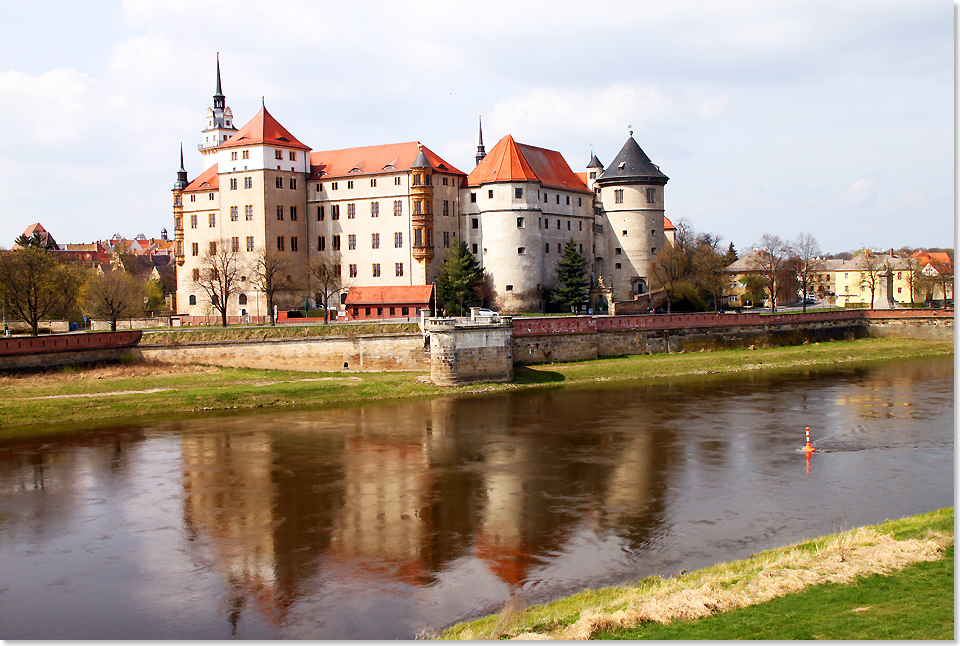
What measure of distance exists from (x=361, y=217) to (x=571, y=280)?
20.7 m

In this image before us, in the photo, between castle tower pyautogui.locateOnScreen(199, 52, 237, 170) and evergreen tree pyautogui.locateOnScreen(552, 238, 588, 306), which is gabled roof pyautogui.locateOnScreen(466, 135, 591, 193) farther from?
castle tower pyautogui.locateOnScreen(199, 52, 237, 170)

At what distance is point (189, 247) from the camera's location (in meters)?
75.8

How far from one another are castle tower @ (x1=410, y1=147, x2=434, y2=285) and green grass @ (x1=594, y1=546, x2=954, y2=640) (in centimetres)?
5902

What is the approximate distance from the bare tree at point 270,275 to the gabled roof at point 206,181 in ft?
35.3

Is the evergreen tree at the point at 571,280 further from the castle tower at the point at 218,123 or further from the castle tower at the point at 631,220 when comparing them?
the castle tower at the point at 218,123

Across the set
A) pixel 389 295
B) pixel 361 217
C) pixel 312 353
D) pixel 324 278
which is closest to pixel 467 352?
pixel 312 353

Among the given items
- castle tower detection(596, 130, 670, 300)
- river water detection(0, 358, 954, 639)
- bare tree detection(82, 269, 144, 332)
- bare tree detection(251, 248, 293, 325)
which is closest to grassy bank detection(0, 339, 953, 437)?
river water detection(0, 358, 954, 639)

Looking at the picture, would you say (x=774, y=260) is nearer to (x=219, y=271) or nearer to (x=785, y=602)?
(x=219, y=271)

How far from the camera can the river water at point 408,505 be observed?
1644cm

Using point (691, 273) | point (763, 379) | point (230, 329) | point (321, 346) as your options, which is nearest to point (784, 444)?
point (763, 379)

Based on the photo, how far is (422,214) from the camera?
70688 mm

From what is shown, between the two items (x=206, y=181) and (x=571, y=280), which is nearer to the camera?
(x=571, y=280)

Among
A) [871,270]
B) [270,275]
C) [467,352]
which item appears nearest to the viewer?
[467,352]

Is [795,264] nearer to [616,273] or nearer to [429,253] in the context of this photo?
[616,273]
